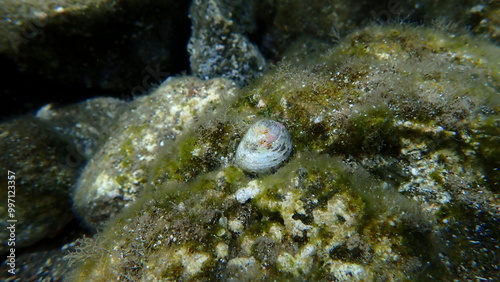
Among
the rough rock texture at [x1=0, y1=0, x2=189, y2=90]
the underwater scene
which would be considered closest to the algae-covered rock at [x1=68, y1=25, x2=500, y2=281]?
the underwater scene

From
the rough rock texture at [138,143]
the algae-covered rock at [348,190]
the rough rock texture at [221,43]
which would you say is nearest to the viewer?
the algae-covered rock at [348,190]

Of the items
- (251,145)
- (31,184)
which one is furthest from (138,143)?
(251,145)

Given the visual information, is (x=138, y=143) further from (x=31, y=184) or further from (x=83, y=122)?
(x=83, y=122)

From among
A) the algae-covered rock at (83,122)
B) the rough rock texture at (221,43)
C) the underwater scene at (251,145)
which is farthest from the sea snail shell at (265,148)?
the algae-covered rock at (83,122)

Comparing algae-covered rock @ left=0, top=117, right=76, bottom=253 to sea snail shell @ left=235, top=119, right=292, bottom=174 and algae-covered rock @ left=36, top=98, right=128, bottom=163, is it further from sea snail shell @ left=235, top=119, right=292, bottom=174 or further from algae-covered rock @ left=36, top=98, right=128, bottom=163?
sea snail shell @ left=235, top=119, right=292, bottom=174

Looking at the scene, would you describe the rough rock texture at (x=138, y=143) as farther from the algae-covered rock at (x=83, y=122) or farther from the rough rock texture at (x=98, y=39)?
the rough rock texture at (x=98, y=39)

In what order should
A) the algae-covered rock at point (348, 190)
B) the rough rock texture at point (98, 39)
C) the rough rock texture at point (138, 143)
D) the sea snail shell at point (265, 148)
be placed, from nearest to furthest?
the algae-covered rock at point (348, 190)
the sea snail shell at point (265, 148)
the rough rock texture at point (138, 143)
the rough rock texture at point (98, 39)

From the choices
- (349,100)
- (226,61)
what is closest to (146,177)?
(226,61)
